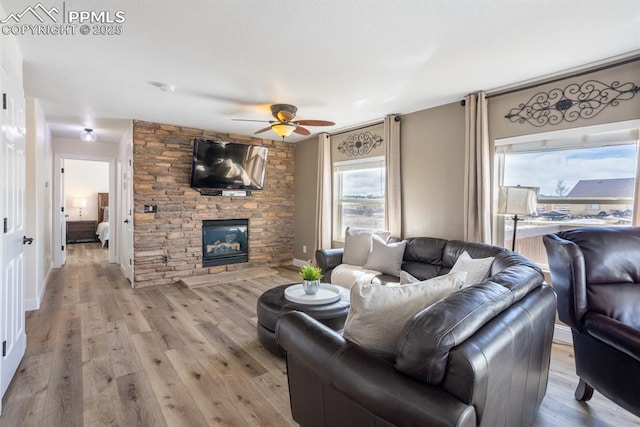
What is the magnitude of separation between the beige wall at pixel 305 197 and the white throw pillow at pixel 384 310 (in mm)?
4406

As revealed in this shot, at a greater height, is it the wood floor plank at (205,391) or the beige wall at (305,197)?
the beige wall at (305,197)

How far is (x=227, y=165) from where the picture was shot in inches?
200

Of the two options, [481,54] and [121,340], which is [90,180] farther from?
[481,54]

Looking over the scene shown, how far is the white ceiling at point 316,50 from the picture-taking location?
1.92 metres

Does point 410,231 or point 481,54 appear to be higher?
point 481,54

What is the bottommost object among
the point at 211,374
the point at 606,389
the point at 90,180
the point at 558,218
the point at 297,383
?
the point at 211,374

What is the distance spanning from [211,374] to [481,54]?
330 centimetres

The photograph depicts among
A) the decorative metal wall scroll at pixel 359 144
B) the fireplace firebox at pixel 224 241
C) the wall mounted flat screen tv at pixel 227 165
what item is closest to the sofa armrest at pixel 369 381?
the decorative metal wall scroll at pixel 359 144

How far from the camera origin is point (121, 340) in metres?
2.85

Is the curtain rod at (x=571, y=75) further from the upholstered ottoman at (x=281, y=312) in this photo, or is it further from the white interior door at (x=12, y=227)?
the white interior door at (x=12, y=227)

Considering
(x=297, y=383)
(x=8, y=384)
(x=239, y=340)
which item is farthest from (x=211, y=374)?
(x=8, y=384)

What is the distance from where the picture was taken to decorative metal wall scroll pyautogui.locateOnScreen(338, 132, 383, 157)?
4699mm

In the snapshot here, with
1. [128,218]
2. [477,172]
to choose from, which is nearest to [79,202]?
[128,218]

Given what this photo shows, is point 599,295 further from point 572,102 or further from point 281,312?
point 281,312
